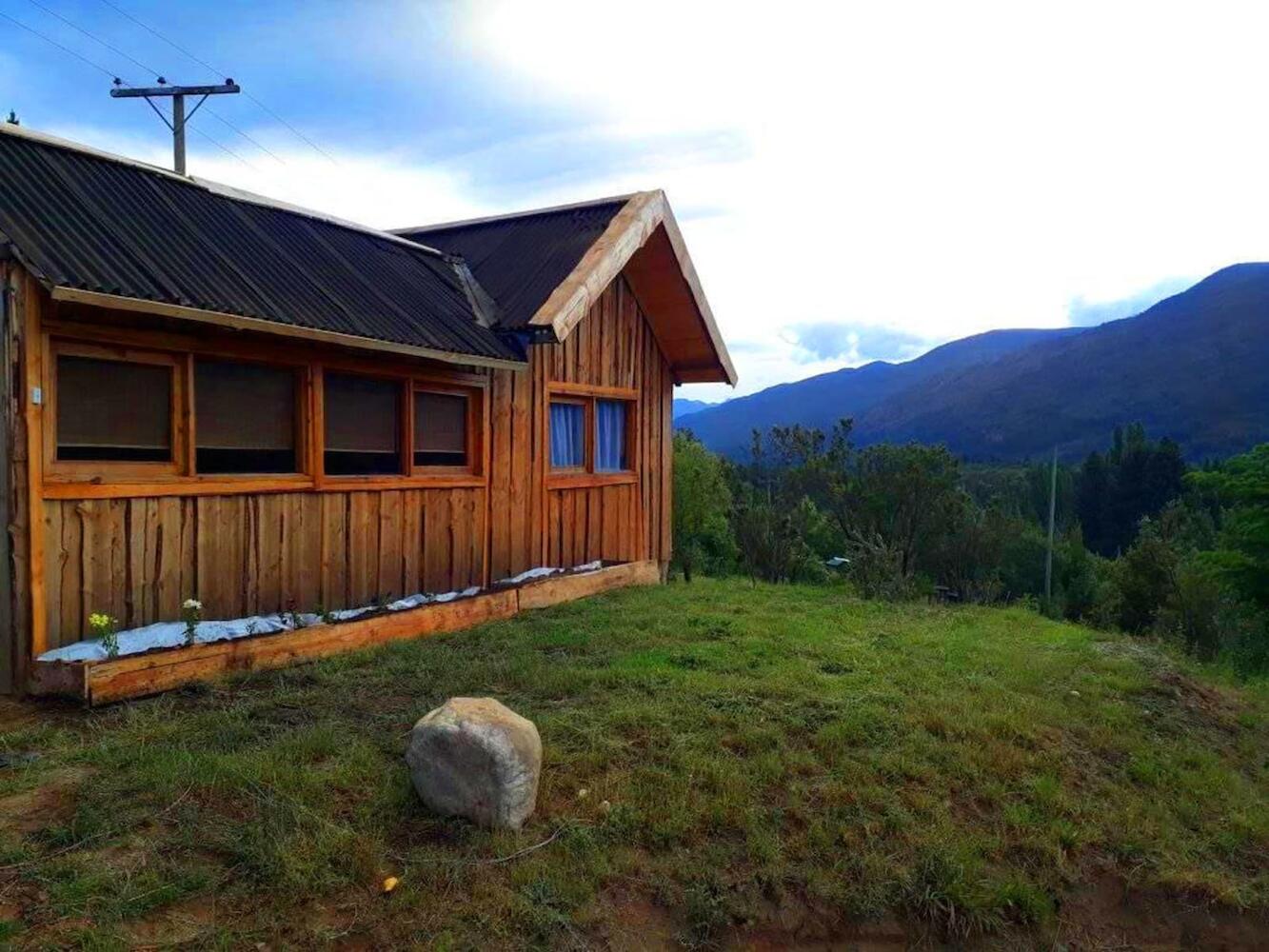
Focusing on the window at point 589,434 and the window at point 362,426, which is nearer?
the window at point 362,426

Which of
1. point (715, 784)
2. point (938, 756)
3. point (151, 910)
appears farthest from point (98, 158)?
point (938, 756)

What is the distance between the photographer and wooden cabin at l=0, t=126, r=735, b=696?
204 inches

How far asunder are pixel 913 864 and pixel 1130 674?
4.53 metres

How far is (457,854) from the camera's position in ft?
12.0

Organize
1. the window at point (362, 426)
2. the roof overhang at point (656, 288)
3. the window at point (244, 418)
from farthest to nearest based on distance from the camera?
the roof overhang at point (656, 288) → the window at point (362, 426) → the window at point (244, 418)

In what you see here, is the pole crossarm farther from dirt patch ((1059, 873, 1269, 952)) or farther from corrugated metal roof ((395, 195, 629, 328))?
dirt patch ((1059, 873, 1269, 952))

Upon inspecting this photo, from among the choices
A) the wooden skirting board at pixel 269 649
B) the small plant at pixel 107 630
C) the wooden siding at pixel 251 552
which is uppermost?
the wooden siding at pixel 251 552

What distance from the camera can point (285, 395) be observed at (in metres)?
6.66

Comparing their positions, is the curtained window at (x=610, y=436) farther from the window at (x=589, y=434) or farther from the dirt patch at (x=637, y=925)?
the dirt patch at (x=637, y=925)

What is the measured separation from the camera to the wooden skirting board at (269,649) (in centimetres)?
502

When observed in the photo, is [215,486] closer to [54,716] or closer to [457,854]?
[54,716]

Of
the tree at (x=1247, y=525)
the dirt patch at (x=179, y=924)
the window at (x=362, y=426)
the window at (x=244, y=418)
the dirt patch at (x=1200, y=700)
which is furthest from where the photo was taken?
the tree at (x=1247, y=525)

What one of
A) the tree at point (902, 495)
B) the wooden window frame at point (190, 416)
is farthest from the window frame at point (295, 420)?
the tree at point (902, 495)

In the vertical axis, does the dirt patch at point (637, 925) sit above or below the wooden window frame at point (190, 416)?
below
